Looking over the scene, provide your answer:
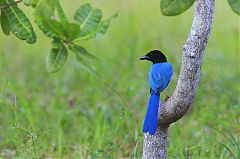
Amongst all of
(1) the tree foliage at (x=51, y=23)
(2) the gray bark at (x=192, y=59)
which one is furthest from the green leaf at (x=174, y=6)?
(2) the gray bark at (x=192, y=59)

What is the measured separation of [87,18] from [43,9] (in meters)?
0.44

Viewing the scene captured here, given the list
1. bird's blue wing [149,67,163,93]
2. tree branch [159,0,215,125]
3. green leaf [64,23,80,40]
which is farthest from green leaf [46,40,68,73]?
tree branch [159,0,215,125]

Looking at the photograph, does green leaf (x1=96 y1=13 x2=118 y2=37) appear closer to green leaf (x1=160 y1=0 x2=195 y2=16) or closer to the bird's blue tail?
green leaf (x1=160 y1=0 x2=195 y2=16)

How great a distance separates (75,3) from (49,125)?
4.09 metres

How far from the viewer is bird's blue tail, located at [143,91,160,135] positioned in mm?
3025

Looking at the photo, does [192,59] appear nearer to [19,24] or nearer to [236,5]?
[236,5]

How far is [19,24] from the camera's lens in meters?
3.30

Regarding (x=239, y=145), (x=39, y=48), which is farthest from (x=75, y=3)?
(x=239, y=145)

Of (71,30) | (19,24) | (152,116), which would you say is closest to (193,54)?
(152,116)

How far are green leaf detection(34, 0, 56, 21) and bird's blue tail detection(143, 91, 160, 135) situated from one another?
2.35 ft

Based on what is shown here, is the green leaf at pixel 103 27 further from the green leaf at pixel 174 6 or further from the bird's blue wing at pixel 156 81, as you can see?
the bird's blue wing at pixel 156 81

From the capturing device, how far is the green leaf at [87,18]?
11.8ft

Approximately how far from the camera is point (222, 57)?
662 centimetres

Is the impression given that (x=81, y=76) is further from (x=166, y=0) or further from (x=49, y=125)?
(x=166, y=0)
